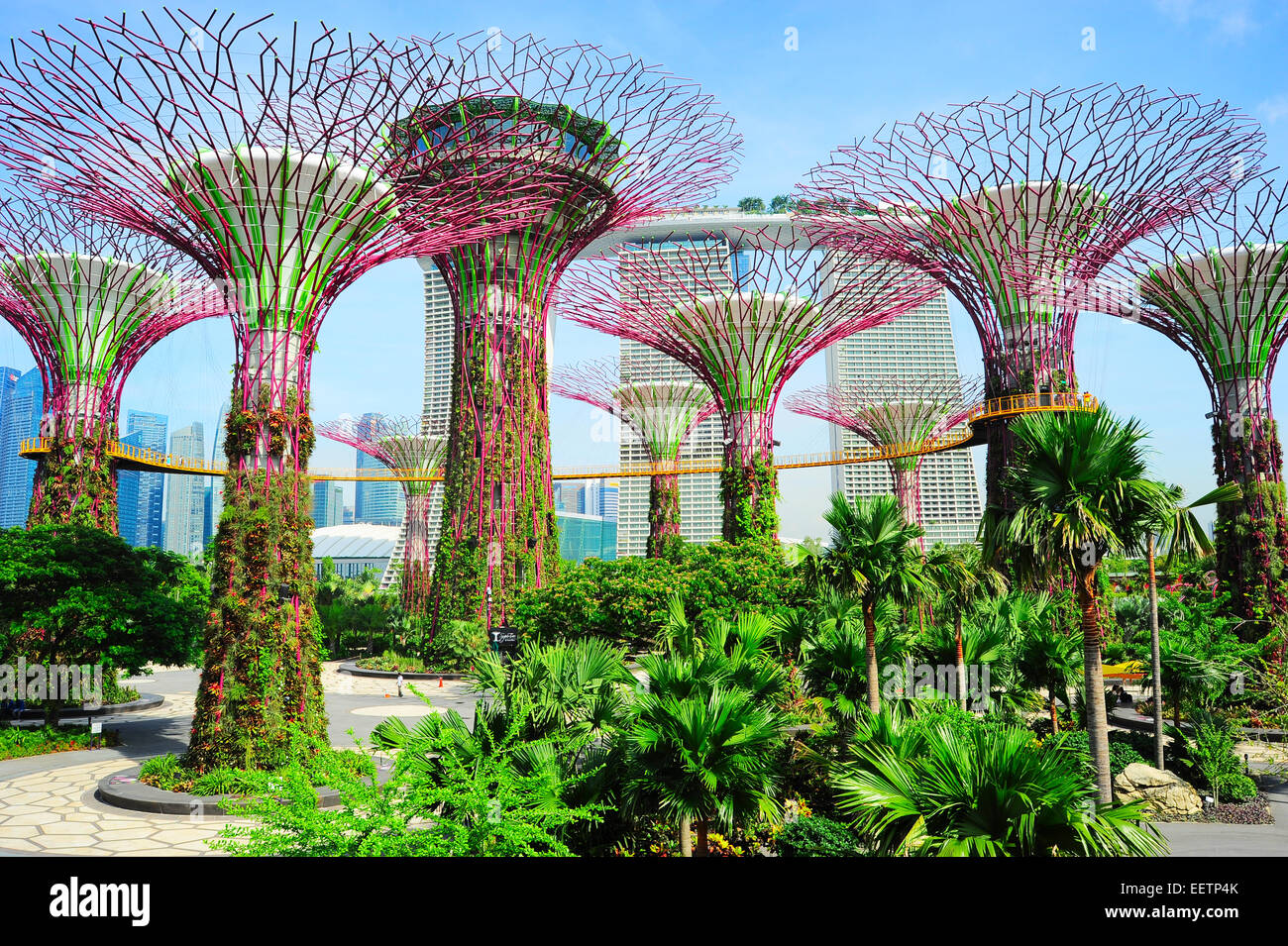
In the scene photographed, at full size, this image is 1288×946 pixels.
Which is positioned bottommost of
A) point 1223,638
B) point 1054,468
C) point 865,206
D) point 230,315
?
point 1223,638

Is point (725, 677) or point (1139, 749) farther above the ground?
point (725, 677)

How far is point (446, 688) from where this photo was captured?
29328mm

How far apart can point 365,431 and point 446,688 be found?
3107 centimetres

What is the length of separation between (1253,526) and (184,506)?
185920 millimetres

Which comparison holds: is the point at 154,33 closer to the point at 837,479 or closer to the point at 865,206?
the point at 865,206

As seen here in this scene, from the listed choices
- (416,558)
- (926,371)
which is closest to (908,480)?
(416,558)

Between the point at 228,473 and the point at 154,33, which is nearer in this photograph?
the point at 154,33

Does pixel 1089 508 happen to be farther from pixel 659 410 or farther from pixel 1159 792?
pixel 659 410

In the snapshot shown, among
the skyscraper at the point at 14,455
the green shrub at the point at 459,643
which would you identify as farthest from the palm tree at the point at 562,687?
the skyscraper at the point at 14,455

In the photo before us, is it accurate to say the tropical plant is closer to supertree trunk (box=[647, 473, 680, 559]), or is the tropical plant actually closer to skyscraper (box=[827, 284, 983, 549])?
supertree trunk (box=[647, 473, 680, 559])

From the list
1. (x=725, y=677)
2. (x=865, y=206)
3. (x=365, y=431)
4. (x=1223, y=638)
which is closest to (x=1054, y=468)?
(x=725, y=677)

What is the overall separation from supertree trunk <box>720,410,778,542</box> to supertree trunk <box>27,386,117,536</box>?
1924 cm

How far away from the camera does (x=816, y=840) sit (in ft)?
36.3
